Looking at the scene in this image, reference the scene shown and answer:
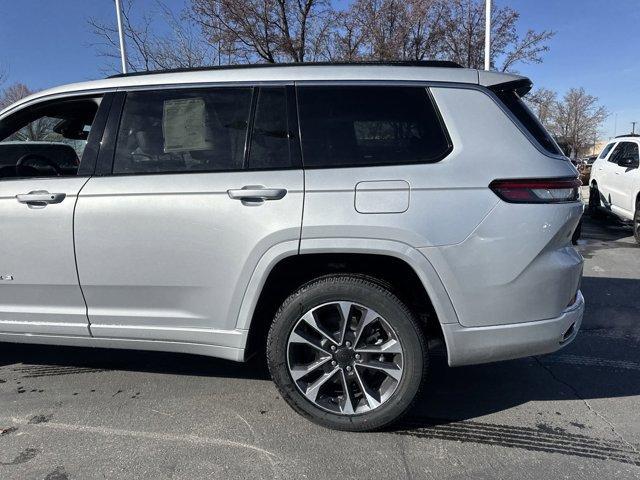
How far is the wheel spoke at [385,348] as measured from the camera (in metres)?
2.73

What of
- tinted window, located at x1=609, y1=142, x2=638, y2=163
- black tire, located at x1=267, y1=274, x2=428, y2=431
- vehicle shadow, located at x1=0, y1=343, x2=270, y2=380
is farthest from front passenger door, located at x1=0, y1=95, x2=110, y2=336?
tinted window, located at x1=609, y1=142, x2=638, y2=163

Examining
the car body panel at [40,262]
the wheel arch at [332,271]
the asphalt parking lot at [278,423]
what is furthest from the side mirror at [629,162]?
the car body panel at [40,262]

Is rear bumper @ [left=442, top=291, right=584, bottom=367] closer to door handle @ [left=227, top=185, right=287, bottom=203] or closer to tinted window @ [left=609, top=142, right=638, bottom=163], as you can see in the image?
door handle @ [left=227, top=185, right=287, bottom=203]

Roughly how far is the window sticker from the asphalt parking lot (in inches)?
64.8

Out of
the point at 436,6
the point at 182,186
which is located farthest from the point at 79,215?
the point at 436,6

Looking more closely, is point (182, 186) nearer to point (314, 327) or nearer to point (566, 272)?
point (314, 327)

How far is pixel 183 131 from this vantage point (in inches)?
118

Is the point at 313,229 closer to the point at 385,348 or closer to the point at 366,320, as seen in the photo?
the point at 366,320

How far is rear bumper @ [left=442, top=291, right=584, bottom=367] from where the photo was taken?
2.65 m

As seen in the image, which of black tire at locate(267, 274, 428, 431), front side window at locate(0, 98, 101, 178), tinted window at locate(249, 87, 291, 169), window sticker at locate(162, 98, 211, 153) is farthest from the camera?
front side window at locate(0, 98, 101, 178)

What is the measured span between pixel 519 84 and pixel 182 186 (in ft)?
6.58

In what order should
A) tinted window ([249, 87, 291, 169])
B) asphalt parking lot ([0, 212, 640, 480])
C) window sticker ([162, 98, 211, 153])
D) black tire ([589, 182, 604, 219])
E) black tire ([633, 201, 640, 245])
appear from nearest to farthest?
asphalt parking lot ([0, 212, 640, 480]) < tinted window ([249, 87, 291, 169]) < window sticker ([162, 98, 211, 153]) < black tire ([633, 201, 640, 245]) < black tire ([589, 182, 604, 219])

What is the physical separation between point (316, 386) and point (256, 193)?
1145 mm

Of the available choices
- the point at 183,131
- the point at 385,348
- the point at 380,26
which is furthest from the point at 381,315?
the point at 380,26
